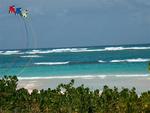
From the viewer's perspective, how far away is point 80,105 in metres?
11.0

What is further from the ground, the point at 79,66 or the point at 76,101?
the point at 79,66

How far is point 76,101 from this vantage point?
36.1ft

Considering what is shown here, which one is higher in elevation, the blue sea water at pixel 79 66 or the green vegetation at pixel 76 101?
the blue sea water at pixel 79 66

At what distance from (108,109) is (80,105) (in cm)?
63

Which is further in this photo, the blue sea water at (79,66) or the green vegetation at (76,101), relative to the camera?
the blue sea water at (79,66)

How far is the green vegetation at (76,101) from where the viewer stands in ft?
34.4

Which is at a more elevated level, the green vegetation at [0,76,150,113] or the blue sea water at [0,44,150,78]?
the blue sea water at [0,44,150,78]

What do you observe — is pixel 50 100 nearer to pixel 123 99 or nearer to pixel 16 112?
pixel 16 112

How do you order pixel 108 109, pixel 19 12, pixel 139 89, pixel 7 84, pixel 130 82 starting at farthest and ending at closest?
pixel 130 82 → pixel 139 89 → pixel 7 84 → pixel 108 109 → pixel 19 12

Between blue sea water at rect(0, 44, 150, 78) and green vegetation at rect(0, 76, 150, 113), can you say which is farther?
blue sea water at rect(0, 44, 150, 78)

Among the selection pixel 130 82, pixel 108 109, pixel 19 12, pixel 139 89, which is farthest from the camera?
pixel 130 82

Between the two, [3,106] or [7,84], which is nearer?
[3,106]

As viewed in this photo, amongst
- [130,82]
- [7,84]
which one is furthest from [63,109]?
[130,82]

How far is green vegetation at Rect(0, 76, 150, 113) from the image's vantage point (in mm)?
10492
